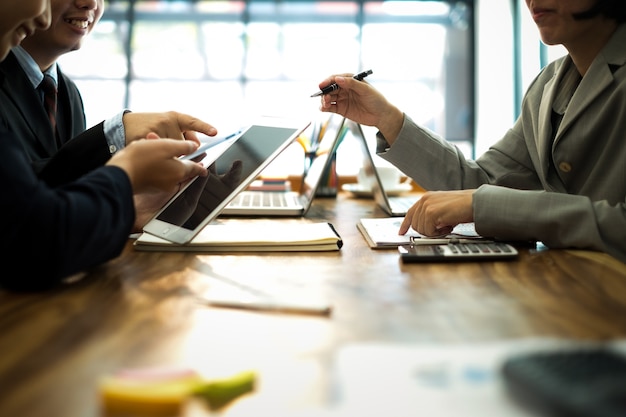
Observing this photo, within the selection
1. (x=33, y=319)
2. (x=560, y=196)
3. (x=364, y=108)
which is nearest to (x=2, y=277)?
(x=33, y=319)

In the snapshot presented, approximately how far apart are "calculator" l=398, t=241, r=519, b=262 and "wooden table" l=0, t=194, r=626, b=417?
0.02 meters

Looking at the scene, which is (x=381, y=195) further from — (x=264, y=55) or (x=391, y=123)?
(x=264, y=55)

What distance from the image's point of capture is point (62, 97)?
1.71 metres

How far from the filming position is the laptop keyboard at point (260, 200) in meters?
1.69

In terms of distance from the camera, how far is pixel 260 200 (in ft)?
5.93

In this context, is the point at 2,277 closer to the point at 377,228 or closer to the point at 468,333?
the point at 468,333

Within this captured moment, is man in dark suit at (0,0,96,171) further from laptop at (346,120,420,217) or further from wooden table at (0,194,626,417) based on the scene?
laptop at (346,120,420,217)

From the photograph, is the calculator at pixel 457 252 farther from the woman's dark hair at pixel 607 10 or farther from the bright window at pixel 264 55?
the bright window at pixel 264 55

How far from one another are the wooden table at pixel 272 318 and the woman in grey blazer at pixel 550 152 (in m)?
0.10

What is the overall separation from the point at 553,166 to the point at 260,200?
0.81 m

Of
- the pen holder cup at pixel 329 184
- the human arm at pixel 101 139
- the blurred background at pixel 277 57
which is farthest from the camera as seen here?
the blurred background at pixel 277 57

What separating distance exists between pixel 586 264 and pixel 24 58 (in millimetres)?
1321

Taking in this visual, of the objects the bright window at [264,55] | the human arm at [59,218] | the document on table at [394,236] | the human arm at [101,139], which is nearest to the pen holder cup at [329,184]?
the document on table at [394,236]

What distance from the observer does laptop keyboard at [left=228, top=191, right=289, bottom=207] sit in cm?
169
